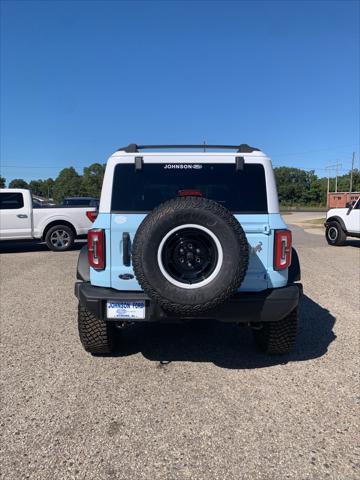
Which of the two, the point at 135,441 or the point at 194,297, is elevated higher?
the point at 194,297

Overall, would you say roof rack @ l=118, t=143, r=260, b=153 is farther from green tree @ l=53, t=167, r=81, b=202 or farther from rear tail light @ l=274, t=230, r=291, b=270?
green tree @ l=53, t=167, r=81, b=202

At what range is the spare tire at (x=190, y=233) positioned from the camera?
9.82 ft

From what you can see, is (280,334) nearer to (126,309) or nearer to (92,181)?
(126,309)

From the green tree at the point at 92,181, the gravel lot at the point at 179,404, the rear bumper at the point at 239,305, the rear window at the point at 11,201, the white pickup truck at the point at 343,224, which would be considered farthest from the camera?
the green tree at the point at 92,181

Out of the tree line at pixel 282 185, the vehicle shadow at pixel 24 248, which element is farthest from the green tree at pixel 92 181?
the vehicle shadow at pixel 24 248

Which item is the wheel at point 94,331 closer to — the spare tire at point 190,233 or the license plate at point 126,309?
the license plate at point 126,309

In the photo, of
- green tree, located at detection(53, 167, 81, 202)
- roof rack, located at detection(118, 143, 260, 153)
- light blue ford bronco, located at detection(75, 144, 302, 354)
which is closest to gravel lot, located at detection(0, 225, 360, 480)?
light blue ford bronco, located at detection(75, 144, 302, 354)

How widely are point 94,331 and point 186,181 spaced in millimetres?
1627

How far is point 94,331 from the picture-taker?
370cm

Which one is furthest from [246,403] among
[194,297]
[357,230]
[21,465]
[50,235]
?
[357,230]

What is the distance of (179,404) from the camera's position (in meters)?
3.04

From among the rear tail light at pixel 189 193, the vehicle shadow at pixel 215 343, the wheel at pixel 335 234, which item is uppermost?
the rear tail light at pixel 189 193

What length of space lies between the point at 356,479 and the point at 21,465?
1925mm

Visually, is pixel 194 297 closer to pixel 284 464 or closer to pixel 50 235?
pixel 284 464
